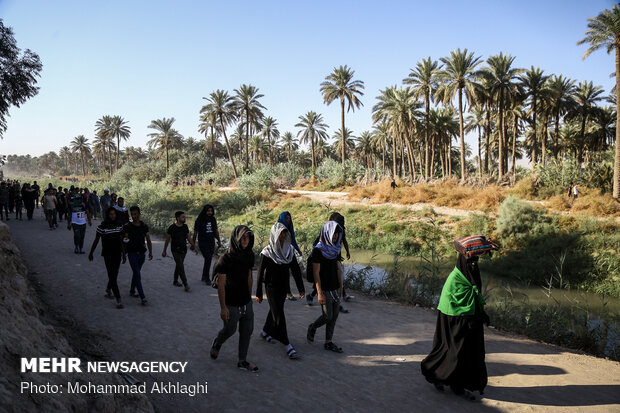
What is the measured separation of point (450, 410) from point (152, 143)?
64728 mm

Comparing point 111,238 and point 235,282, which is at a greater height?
point 111,238

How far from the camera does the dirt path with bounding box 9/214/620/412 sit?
4066 mm

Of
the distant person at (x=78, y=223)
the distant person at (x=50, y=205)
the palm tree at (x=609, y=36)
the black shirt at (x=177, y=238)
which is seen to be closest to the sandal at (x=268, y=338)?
the black shirt at (x=177, y=238)

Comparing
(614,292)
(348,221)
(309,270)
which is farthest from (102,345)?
(348,221)

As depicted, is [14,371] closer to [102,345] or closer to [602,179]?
[102,345]

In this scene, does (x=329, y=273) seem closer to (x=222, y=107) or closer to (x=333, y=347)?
(x=333, y=347)

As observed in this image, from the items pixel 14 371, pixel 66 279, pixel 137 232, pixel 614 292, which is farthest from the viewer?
pixel 614 292

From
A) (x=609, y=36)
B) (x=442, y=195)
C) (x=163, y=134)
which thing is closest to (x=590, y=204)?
(x=442, y=195)

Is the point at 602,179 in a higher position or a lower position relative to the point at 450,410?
higher

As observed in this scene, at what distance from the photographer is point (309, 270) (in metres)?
7.09

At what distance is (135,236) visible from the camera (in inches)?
274

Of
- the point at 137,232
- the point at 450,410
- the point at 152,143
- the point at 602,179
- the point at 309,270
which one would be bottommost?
the point at 450,410

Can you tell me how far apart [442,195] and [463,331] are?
23.4 meters

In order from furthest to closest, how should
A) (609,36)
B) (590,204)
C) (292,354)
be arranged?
(609,36) → (590,204) → (292,354)
